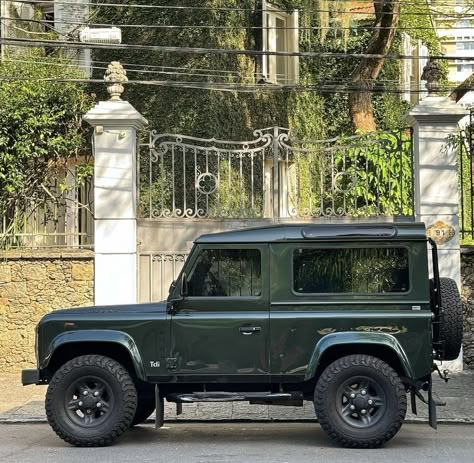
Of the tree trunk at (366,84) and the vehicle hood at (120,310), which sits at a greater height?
the tree trunk at (366,84)

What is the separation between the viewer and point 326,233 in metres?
8.22

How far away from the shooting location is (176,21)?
17.7 meters

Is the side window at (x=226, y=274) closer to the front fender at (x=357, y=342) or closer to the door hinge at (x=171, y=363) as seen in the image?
the door hinge at (x=171, y=363)

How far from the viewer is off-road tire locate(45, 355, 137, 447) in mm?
8016

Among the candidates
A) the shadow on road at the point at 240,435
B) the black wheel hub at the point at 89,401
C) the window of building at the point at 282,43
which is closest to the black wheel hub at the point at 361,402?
the shadow on road at the point at 240,435

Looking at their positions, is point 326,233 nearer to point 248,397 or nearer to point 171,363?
point 248,397

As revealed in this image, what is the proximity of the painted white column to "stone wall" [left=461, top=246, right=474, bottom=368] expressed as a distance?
0.23m

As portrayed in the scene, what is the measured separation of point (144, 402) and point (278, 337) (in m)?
1.94

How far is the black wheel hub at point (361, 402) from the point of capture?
25.6 ft

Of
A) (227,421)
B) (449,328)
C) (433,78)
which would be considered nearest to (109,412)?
(227,421)

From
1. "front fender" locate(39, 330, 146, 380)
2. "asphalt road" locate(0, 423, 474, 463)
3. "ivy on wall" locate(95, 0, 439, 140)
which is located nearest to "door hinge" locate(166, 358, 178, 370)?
"front fender" locate(39, 330, 146, 380)

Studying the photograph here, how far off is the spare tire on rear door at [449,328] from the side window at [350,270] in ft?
1.51

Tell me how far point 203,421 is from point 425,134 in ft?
18.2

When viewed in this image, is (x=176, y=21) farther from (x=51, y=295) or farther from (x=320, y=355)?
(x=320, y=355)
